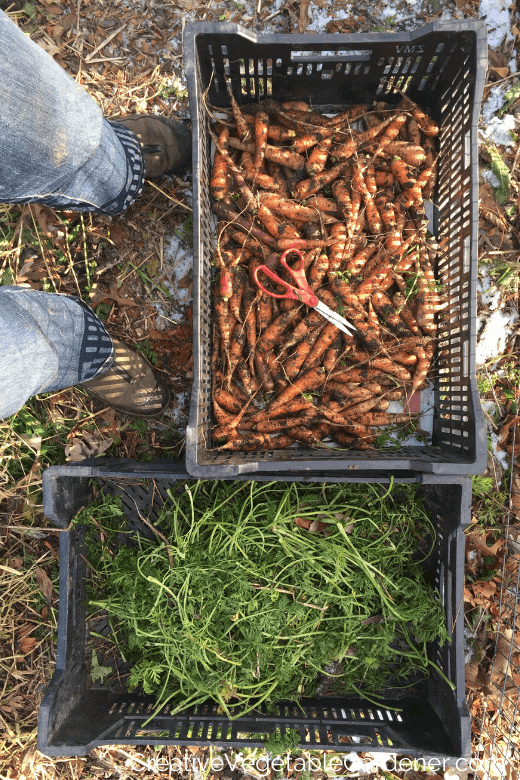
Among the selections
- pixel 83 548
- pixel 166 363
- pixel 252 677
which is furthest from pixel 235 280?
pixel 252 677

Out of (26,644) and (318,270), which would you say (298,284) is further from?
(26,644)

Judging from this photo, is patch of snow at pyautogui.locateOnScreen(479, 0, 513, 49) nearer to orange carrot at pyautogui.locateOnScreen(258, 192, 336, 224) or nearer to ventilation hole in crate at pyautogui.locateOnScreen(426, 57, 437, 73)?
ventilation hole in crate at pyautogui.locateOnScreen(426, 57, 437, 73)

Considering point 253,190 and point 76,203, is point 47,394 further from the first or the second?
point 253,190

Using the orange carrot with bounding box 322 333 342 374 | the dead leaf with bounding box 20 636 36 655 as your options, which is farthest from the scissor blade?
the dead leaf with bounding box 20 636 36 655

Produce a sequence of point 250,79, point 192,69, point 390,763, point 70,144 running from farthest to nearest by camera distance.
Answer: point 390,763 < point 250,79 < point 192,69 < point 70,144

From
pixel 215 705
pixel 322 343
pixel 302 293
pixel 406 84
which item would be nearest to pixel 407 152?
pixel 406 84

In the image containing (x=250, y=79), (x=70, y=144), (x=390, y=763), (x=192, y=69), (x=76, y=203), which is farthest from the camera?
(x=390, y=763)

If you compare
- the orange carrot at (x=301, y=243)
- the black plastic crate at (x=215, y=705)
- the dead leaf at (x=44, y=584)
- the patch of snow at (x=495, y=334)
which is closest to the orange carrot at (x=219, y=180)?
the orange carrot at (x=301, y=243)
